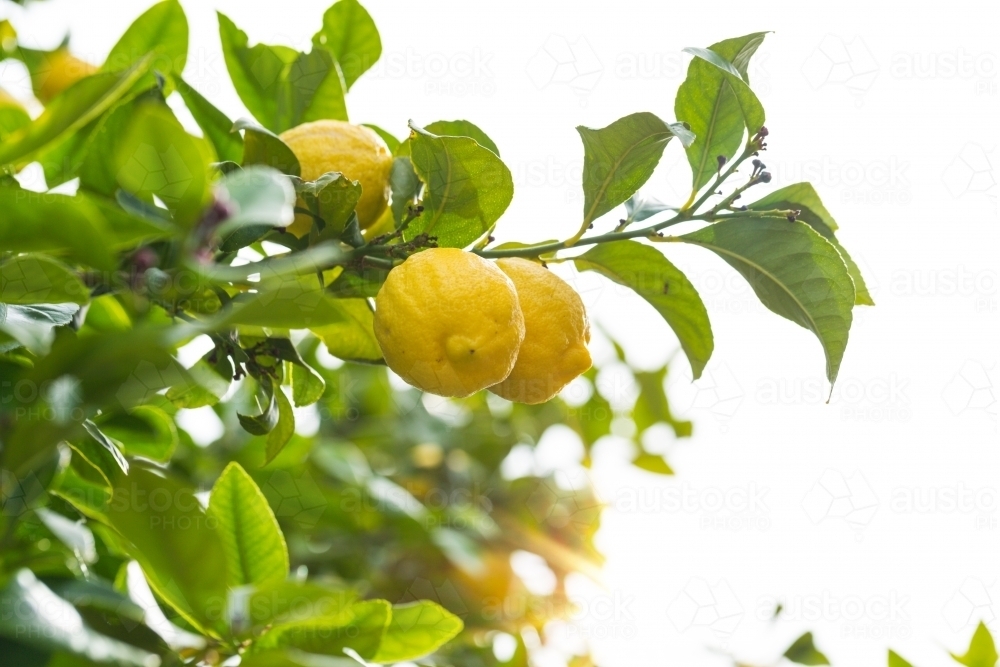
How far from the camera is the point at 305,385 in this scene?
1.02 meters

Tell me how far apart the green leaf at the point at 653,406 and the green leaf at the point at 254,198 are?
1.87 m

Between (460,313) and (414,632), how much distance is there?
1.08 feet

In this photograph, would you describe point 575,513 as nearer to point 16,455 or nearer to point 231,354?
point 231,354

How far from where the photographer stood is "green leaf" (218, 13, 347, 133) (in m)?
1.07

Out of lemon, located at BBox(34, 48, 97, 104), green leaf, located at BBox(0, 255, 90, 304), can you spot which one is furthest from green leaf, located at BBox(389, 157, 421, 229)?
lemon, located at BBox(34, 48, 97, 104)

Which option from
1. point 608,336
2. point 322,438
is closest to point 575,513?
point 608,336

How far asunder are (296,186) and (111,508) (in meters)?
0.32

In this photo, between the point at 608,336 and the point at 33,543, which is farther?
the point at 608,336

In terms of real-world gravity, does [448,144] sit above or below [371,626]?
above

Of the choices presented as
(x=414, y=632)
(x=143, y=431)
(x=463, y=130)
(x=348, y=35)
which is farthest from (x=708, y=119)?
(x=143, y=431)

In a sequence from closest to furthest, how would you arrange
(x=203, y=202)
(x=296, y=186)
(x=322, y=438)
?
(x=203, y=202) < (x=296, y=186) < (x=322, y=438)

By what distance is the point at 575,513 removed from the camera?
242 centimetres

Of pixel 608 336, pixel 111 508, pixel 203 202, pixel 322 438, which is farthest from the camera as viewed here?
pixel 608 336

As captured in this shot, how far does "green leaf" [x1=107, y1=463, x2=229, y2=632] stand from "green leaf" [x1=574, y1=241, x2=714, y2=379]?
1.57 ft
